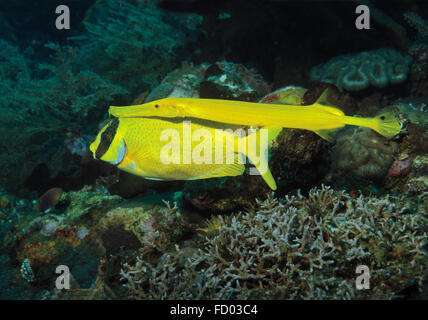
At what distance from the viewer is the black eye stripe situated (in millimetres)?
1978

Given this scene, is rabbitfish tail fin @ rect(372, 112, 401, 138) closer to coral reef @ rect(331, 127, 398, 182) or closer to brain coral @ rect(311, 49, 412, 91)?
coral reef @ rect(331, 127, 398, 182)

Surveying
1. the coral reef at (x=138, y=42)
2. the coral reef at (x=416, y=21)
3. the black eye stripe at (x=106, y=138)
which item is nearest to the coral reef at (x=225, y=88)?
the black eye stripe at (x=106, y=138)

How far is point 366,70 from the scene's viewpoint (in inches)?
269

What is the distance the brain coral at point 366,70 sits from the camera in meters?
6.73

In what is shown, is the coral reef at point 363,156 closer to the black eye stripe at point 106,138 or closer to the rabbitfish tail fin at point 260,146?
the rabbitfish tail fin at point 260,146

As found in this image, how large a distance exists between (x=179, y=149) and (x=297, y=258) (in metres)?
1.75

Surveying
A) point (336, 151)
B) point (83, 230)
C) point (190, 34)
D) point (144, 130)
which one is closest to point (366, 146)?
point (336, 151)

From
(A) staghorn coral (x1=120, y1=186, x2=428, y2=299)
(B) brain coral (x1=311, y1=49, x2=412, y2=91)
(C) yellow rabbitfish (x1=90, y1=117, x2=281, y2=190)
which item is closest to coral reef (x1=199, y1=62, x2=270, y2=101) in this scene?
(A) staghorn coral (x1=120, y1=186, x2=428, y2=299)

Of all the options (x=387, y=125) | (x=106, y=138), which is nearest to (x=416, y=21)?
(x=387, y=125)

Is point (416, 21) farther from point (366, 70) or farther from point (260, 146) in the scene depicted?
point (260, 146)

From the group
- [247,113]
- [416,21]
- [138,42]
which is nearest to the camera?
[247,113]

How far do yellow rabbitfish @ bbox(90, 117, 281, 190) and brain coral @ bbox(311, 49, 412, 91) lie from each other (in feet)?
20.0

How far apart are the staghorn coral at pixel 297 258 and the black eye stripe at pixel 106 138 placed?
4.39ft

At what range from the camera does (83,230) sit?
3.76m
